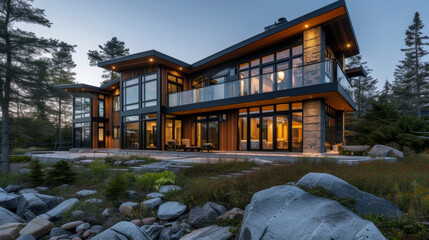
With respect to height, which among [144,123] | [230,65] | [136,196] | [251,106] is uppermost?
[230,65]

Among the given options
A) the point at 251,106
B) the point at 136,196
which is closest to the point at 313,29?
the point at 251,106

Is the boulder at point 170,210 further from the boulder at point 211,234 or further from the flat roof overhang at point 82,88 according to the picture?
the flat roof overhang at point 82,88

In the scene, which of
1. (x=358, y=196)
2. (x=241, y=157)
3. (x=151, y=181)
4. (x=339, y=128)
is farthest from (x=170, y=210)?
(x=339, y=128)

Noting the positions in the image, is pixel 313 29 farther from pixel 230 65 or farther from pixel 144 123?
pixel 144 123

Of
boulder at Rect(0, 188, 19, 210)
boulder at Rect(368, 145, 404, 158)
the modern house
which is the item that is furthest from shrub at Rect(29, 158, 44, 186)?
boulder at Rect(368, 145, 404, 158)

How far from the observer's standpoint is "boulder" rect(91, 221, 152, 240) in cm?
313

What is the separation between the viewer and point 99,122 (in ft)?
70.8

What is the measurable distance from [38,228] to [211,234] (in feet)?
10.9

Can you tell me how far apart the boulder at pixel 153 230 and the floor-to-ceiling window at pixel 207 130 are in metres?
11.4

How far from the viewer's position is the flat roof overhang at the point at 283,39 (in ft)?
32.4

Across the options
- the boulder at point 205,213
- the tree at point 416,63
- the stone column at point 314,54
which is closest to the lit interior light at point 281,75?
the stone column at point 314,54

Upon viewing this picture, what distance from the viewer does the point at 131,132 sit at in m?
17.3

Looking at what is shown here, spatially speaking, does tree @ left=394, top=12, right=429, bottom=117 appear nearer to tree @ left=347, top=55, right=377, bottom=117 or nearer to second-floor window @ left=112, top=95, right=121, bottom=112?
tree @ left=347, top=55, right=377, bottom=117

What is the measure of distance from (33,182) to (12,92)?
15.8 feet
